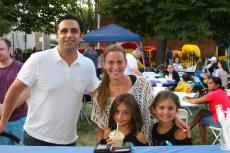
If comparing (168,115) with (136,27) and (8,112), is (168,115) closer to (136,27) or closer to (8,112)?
(8,112)

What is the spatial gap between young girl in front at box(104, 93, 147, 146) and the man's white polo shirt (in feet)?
1.04

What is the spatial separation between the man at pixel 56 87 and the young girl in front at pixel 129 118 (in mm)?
319

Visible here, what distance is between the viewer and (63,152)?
2477mm

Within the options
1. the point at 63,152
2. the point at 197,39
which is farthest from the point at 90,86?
the point at 197,39

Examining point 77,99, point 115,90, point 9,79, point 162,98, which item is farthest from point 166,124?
point 9,79

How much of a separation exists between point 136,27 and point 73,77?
67.5 feet

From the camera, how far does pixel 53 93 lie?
2.95 m

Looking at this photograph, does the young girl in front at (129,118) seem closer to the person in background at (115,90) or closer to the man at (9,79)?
the person in background at (115,90)

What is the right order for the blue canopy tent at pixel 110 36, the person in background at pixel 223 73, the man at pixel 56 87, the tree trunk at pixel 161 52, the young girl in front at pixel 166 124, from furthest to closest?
1. the tree trunk at pixel 161 52
2. the blue canopy tent at pixel 110 36
3. the person in background at pixel 223 73
4. the young girl in front at pixel 166 124
5. the man at pixel 56 87

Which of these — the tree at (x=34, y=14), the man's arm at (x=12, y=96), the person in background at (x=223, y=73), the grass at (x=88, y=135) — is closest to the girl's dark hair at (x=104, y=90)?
the man's arm at (x=12, y=96)

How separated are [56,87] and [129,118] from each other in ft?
2.00

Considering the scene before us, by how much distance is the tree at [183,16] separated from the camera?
64.9 ft

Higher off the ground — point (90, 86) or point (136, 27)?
point (136, 27)

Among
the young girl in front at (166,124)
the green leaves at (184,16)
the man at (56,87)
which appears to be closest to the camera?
the man at (56,87)
